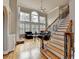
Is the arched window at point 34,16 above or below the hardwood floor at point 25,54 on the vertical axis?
above

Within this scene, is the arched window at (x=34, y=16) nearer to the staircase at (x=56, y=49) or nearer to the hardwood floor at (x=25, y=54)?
the hardwood floor at (x=25, y=54)

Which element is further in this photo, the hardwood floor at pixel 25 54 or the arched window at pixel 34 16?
the arched window at pixel 34 16

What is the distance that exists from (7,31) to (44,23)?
1435 centimetres

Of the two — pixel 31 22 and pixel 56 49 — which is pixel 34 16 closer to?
pixel 31 22

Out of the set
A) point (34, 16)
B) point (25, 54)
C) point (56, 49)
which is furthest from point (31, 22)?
point (56, 49)

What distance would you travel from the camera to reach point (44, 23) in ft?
71.5

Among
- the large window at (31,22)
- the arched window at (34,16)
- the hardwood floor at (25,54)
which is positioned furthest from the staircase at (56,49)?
the arched window at (34,16)

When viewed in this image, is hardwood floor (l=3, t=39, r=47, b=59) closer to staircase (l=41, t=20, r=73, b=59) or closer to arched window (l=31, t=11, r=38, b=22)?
staircase (l=41, t=20, r=73, b=59)

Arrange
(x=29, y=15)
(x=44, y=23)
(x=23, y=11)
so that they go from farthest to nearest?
1. (x=44, y=23)
2. (x=29, y=15)
3. (x=23, y=11)

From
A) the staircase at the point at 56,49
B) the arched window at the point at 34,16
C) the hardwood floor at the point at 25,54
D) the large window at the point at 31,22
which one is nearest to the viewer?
the staircase at the point at 56,49

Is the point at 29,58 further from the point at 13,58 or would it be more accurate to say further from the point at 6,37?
Answer: the point at 6,37

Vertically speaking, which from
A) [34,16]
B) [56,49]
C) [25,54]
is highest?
[34,16]

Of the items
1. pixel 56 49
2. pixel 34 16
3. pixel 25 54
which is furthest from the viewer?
pixel 34 16
